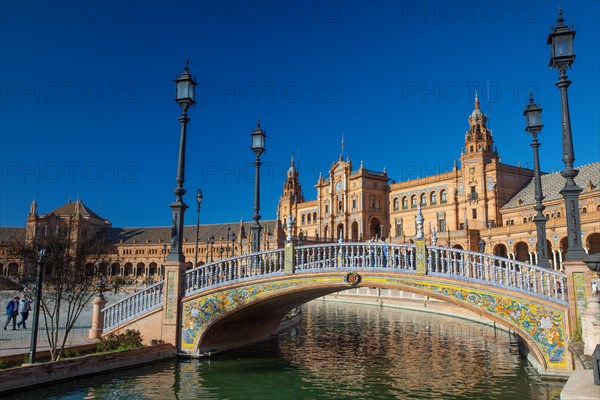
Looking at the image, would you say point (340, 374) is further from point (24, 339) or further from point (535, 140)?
point (24, 339)

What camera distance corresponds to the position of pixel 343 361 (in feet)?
57.1

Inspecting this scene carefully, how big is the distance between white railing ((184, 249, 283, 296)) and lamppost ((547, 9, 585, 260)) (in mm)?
8505

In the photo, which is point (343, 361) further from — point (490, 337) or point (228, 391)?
point (490, 337)

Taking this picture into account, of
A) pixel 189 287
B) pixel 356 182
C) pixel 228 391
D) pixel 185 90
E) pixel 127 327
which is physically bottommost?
pixel 228 391

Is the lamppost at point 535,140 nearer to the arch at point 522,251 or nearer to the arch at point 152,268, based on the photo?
the arch at point 522,251

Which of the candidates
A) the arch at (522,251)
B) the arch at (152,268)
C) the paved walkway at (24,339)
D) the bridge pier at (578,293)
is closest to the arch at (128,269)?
the arch at (152,268)

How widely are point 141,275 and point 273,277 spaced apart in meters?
85.0

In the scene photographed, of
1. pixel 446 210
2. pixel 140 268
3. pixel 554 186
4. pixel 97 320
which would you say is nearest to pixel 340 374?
pixel 97 320

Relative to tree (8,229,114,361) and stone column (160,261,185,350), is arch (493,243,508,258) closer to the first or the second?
stone column (160,261,185,350)

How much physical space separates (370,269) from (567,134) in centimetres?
656

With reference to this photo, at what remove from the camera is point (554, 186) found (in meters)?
56.1

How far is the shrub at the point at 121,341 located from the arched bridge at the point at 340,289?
0.61 metres

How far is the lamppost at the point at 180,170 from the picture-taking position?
1714 cm

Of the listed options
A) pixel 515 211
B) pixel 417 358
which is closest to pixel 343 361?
pixel 417 358
